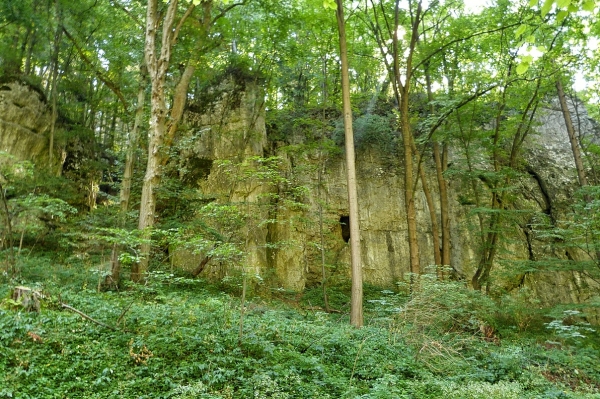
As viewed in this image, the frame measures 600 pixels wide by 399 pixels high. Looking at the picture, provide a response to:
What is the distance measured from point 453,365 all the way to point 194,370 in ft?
13.3

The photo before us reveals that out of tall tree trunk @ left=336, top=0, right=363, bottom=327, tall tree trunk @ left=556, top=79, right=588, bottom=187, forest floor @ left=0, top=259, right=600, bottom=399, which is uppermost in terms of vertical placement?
tall tree trunk @ left=556, top=79, right=588, bottom=187

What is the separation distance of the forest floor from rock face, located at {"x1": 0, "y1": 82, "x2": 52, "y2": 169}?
25.1ft

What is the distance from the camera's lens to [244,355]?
532 centimetres

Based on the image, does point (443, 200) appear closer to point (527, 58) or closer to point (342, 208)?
point (342, 208)

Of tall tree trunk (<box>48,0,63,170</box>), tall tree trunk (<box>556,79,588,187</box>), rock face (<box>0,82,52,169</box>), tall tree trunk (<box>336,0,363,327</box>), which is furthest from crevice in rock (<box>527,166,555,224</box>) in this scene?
rock face (<box>0,82,52,169</box>)

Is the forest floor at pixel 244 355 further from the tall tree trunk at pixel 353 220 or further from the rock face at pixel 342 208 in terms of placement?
the rock face at pixel 342 208

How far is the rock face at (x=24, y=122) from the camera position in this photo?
13094 millimetres

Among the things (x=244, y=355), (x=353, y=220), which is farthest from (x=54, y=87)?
(x=244, y=355)

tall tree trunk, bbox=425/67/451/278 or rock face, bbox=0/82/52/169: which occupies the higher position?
rock face, bbox=0/82/52/169

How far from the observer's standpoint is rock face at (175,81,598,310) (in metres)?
13.9

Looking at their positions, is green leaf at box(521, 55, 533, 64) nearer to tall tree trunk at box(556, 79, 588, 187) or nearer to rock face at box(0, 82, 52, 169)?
tall tree trunk at box(556, 79, 588, 187)

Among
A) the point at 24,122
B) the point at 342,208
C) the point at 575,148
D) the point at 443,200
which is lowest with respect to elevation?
the point at 443,200

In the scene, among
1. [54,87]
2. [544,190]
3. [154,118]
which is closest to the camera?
[154,118]

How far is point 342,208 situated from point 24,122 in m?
12.2
